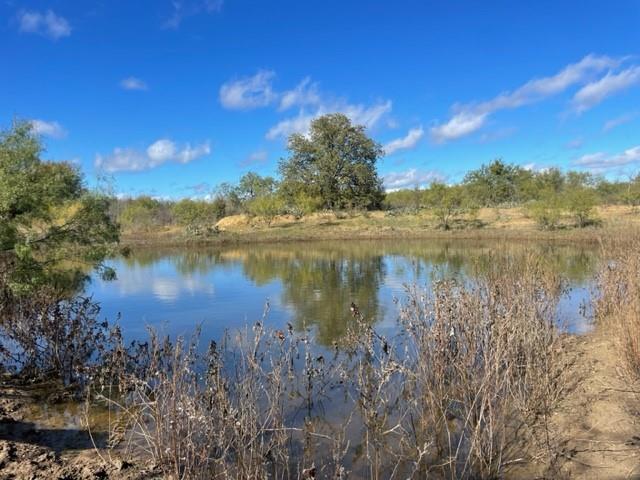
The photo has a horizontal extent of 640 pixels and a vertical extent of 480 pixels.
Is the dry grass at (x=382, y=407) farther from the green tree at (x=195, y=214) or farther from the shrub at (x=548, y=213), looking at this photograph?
the green tree at (x=195, y=214)

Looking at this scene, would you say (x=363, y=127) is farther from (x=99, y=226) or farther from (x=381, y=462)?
(x=381, y=462)

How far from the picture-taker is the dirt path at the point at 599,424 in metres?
5.21

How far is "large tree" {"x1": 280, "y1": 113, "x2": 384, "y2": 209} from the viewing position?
206 ft

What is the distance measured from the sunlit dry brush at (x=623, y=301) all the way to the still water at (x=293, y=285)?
3.01ft

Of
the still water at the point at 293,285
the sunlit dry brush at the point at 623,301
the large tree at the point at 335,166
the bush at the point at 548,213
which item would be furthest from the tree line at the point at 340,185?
the sunlit dry brush at the point at 623,301

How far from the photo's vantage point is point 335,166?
6291 cm

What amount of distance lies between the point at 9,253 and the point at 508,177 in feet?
215

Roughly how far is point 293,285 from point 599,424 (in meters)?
15.7

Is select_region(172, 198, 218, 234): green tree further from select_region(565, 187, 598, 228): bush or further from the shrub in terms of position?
select_region(565, 187, 598, 228): bush

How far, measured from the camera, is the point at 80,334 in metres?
9.33

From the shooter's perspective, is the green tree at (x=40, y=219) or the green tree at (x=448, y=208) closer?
the green tree at (x=40, y=219)

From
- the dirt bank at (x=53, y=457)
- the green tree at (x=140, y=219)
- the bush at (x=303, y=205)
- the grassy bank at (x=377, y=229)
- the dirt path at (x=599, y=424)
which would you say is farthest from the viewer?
the green tree at (x=140, y=219)

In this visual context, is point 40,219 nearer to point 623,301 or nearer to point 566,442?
point 566,442

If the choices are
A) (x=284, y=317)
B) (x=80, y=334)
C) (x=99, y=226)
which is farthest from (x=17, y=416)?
(x=284, y=317)
